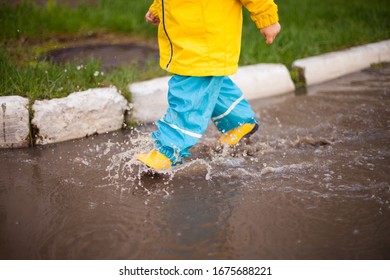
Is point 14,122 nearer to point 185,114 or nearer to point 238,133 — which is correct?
point 185,114

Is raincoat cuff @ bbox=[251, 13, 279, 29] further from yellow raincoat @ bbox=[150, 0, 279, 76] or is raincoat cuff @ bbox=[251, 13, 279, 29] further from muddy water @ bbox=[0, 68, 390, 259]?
muddy water @ bbox=[0, 68, 390, 259]

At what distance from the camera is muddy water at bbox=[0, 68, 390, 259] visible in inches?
72.1

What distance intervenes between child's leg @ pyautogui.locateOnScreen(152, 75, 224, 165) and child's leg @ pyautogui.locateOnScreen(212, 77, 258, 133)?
236 mm

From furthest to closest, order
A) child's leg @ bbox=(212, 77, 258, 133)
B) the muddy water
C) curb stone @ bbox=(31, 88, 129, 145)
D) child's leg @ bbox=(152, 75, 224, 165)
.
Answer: curb stone @ bbox=(31, 88, 129, 145) < child's leg @ bbox=(212, 77, 258, 133) < child's leg @ bbox=(152, 75, 224, 165) < the muddy water

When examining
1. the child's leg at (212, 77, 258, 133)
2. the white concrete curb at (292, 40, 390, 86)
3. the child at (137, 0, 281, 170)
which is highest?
the child at (137, 0, 281, 170)

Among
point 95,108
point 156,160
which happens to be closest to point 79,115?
point 95,108

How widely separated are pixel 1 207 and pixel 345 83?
9.79 feet

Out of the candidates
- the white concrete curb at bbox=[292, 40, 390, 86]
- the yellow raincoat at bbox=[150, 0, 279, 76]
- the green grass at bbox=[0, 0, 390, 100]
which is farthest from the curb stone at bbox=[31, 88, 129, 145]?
the white concrete curb at bbox=[292, 40, 390, 86]

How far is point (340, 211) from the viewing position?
6.75 feet

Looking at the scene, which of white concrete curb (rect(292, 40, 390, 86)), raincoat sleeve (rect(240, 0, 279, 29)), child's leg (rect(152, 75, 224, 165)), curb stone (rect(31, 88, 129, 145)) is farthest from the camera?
white concrete curb (rect(292, 40, 390, 86))

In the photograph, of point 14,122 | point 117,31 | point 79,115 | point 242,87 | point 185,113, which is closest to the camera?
point 185,113

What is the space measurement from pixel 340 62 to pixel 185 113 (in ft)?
7.86

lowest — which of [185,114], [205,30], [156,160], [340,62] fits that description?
[340,62]

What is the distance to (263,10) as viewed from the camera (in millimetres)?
2244
